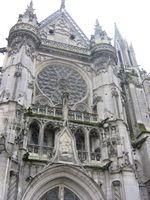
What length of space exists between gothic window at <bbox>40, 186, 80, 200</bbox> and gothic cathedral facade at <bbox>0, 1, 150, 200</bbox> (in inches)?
1.6

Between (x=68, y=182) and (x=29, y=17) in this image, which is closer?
(x=68, y=182)

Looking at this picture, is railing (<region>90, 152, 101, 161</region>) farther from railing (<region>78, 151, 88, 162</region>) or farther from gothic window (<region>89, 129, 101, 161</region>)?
railing (<region>78, 151, 88, 162</region>)

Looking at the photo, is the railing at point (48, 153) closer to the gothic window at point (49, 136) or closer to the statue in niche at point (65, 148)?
the statue in niche at point (65, 148)

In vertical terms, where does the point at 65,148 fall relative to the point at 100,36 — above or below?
below

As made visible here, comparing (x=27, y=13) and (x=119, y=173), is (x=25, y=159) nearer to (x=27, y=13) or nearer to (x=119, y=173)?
(x=119, y=173)

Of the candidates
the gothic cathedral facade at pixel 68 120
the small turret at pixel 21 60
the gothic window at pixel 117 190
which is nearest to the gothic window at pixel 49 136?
the gothic cathedral facade at pixel 68 120

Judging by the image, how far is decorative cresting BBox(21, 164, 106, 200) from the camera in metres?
12.2

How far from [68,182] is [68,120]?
9.95 feet

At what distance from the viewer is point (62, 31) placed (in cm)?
2194

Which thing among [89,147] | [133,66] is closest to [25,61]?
[89,147]

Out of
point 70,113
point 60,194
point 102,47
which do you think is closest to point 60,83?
point 70,113

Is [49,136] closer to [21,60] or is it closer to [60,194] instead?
[60,194]

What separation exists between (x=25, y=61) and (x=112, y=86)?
16.1ft

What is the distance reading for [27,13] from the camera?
20.1 m
